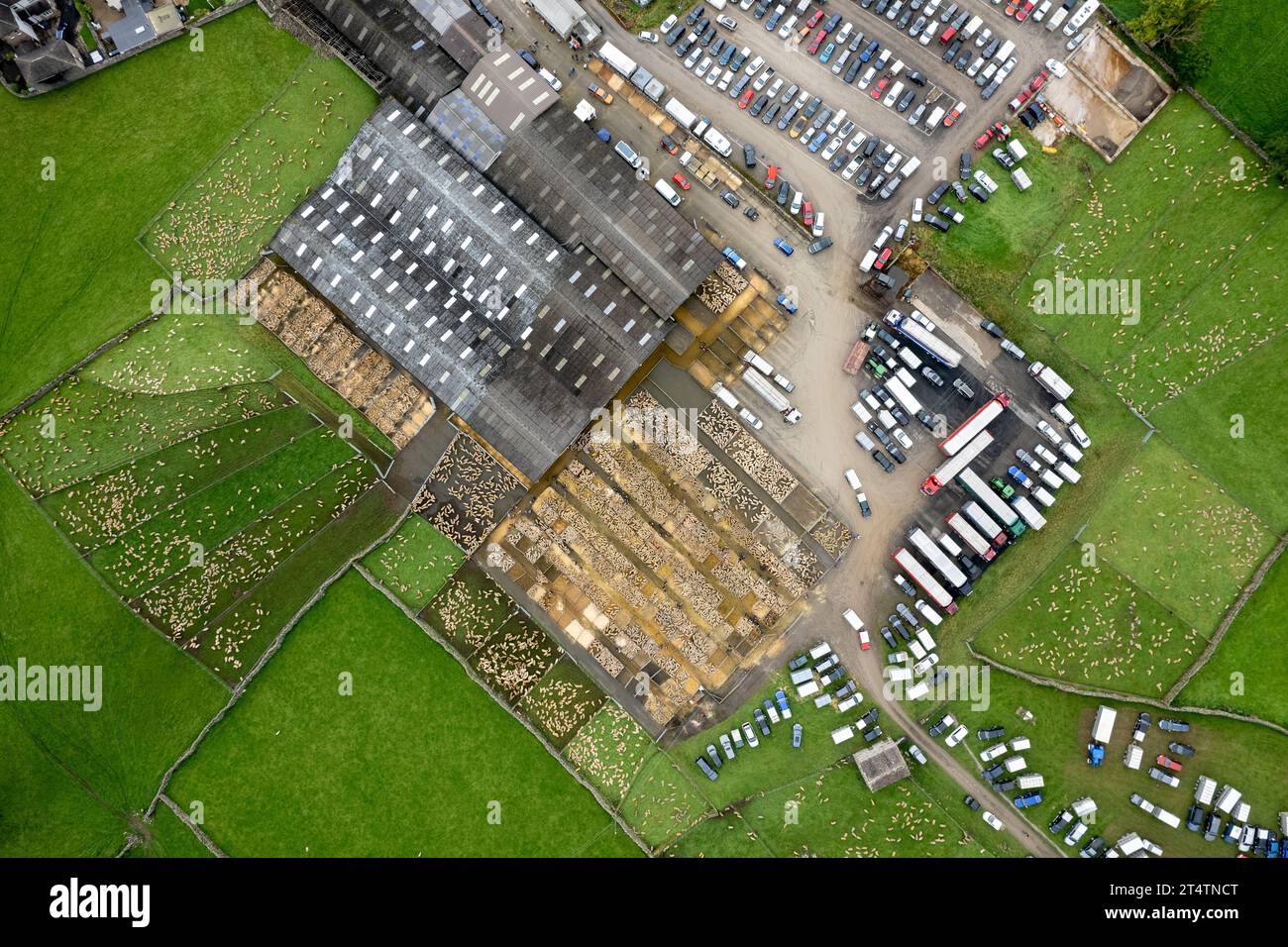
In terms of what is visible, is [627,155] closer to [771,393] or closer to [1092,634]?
[771,393]

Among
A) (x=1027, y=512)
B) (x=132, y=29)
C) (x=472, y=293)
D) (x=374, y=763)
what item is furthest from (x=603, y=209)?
(x=374, y=763)

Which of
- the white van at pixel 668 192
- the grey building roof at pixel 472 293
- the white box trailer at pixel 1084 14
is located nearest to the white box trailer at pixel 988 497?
the grey building roof at pixel 472 293

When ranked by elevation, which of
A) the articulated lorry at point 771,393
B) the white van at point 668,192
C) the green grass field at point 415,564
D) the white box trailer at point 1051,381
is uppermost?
the white box trailer at point 1051,381

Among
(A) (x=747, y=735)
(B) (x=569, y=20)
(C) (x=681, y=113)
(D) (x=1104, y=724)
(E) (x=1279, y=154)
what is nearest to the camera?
(E) (x=1279, y=154)

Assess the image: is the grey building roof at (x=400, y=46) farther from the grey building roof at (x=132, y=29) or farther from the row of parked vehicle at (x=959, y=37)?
the row of parked vehicle at (x=959, y=37)
